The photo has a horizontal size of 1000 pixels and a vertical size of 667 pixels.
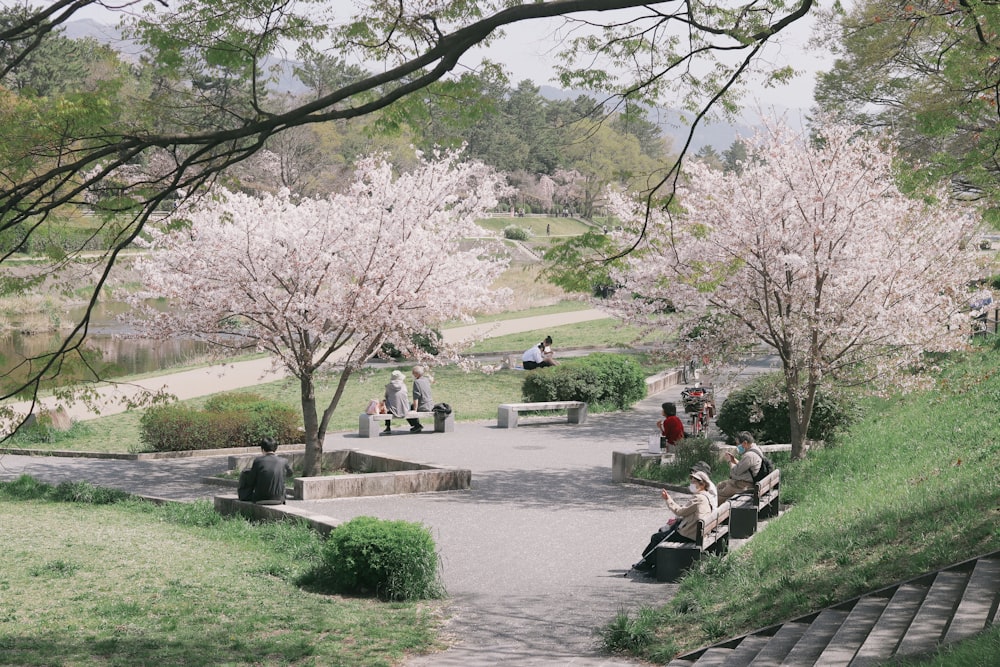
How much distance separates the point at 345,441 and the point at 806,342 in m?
10.1

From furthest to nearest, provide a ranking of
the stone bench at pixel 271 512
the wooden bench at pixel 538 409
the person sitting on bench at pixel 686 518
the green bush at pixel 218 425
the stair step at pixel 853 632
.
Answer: the wooden bench at pixel 538 409 < the green bush at pixel 218 425 < the stone bench at pixel 271 512 < the person sitting on bench at pixel 686 518 < the stair step at pixel 853 632

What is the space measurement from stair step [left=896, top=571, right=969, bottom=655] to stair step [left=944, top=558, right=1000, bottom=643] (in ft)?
0.45

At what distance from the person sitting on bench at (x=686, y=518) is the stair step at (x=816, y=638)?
10.1 ft

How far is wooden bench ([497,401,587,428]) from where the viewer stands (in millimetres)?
24531

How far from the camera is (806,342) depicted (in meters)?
17.5

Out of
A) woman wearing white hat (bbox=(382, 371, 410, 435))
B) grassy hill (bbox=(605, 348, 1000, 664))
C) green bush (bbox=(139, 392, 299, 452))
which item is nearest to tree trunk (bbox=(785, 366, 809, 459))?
grassy hill (bbox=(605, 348, 1000, 664))

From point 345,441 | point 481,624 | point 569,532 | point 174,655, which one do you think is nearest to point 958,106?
point 569,532

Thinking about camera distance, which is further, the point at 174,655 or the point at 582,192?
the point at 582,192

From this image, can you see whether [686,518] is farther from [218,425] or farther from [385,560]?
[218,425]

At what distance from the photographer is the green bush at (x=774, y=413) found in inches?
743

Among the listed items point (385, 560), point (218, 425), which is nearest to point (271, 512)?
point (385, 560)

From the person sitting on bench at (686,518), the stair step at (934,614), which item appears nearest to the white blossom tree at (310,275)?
the person sitting on bench at (686,518)

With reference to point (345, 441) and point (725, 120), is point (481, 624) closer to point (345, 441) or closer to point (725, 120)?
point (725, 120)

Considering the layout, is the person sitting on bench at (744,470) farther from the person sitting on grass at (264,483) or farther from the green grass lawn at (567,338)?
the green grass lawn at (567,338)
